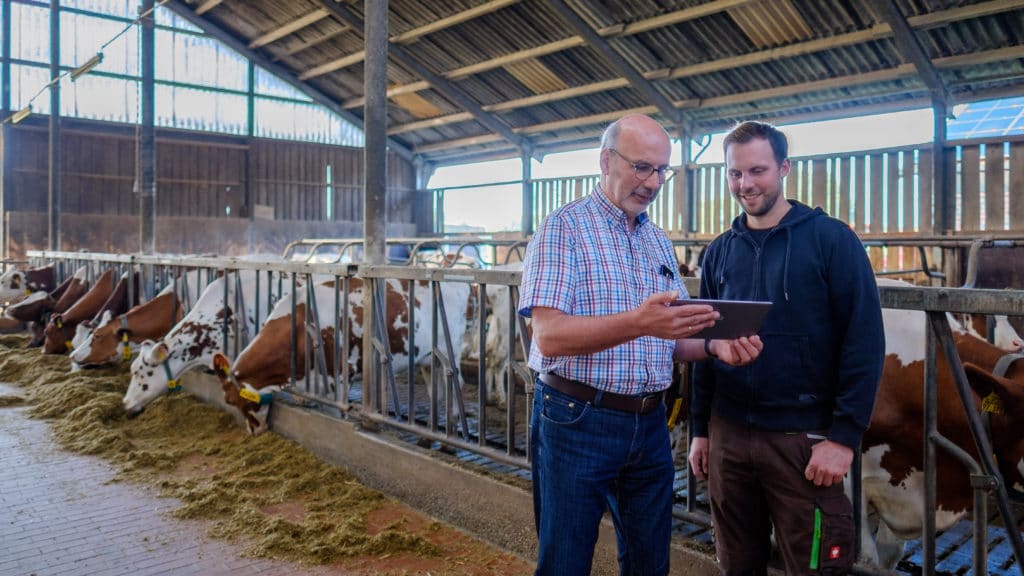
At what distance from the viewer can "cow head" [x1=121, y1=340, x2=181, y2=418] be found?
645cm

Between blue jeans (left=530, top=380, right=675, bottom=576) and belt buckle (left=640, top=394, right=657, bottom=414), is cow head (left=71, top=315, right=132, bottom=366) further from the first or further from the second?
belt buckle (left=640, top=394, right=657, bottom=414)

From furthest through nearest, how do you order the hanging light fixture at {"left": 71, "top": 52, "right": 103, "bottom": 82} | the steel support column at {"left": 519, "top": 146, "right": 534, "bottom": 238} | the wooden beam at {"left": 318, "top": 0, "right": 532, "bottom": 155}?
the steel support column at {"left": 519, "top": 146, "right": 534, "bottom": 238}, the wooden beam at {"left": 318, "top": 0, "right": 532, "bottom": 155}, the hanging light fixture at {"left": 71, "top": 52, "right": 103, "bottom": 82}

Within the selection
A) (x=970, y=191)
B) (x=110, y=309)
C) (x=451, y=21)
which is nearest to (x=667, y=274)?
(x=110, y=309)

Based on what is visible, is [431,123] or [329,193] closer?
[431,123]

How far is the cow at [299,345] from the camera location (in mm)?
5852

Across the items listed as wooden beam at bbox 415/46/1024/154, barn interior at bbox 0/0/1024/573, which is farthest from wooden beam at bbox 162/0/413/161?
wooden beam at bbox 415/46/1024/154

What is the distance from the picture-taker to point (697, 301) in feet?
6.10

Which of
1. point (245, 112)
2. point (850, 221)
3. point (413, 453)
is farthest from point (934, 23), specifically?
point (245, 112)

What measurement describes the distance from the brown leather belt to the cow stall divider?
0.88 metres

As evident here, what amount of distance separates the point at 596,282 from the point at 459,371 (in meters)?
3.46

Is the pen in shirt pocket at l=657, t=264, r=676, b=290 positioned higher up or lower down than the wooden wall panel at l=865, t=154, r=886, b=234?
lower down

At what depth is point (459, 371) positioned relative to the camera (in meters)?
5.51

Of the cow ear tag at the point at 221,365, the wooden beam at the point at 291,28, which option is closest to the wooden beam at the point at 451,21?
the wooden beam at the point at 291,28

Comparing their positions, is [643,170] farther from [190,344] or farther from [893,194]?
[893,194]
